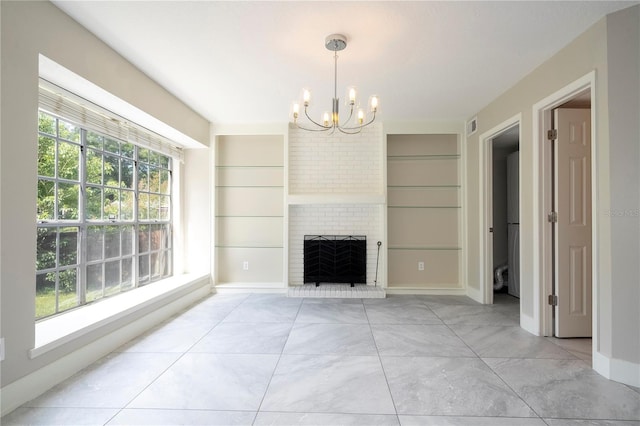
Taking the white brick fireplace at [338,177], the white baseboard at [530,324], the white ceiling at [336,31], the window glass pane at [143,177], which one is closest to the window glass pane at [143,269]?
the window glass pane at [143,177]

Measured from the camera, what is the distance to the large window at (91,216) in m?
2.35

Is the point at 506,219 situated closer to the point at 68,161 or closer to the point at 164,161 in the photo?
the point at 164,161

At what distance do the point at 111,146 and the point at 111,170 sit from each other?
0.24 meters

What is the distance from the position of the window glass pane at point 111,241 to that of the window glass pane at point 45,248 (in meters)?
0.56

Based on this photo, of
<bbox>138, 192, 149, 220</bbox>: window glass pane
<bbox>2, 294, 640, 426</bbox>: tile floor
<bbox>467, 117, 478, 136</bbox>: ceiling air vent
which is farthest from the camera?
<bbox>467, 117, 478, 136</bbox>: ceiling air vent

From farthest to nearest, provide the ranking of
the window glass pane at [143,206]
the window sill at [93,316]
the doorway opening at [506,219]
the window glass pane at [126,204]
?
1. the doorway opening at [506,219]
2. the window glass pane at [143,206]
3. the window glass pane at [126,204]
4. the window sill at [93,316]

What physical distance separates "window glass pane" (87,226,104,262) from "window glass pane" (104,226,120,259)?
0.21 ft

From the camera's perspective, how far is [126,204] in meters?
3.27

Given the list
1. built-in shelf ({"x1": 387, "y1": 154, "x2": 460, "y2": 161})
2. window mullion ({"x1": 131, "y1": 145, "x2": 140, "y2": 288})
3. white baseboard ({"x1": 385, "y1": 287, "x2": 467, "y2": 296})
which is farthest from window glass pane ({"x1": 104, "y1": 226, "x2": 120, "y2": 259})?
built-in shelf ({"x1": 387, "y1": 154, "x2": 460, "y2": 161})

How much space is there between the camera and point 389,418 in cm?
159

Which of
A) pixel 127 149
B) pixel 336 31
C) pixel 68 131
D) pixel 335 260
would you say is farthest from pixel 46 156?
pixel 335 260

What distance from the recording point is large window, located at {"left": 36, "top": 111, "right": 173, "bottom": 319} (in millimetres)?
2348

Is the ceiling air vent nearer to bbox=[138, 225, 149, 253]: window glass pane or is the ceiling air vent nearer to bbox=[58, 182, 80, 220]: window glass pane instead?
bbox=[138, 225, 149, 253]: window glass pane

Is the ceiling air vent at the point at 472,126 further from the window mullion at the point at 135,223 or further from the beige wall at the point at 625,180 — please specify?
the window mullion at the point at 135,223
